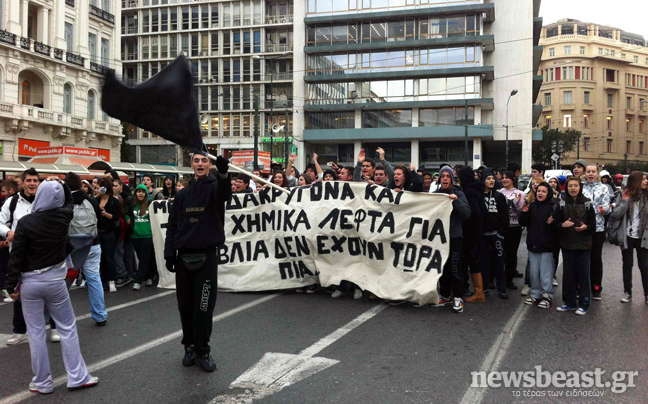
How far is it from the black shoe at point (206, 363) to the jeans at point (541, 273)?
183 inches

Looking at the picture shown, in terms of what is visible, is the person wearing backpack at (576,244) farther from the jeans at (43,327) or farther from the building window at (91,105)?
the building window at (91,105)

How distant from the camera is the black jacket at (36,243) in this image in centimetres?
418

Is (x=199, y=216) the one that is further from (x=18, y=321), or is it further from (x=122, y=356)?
(x=18, y=321)

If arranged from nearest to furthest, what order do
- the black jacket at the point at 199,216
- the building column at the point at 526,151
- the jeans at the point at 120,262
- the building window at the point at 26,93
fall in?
the black jacket at the point at 199,216, the jeans at the point at 120,262, the building window at the point at 26,93, the building column at the point at 526,151

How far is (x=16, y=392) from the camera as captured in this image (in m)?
4.15

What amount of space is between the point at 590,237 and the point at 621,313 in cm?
103

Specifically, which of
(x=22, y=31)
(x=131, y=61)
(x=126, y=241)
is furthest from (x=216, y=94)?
(x=126, y=241)

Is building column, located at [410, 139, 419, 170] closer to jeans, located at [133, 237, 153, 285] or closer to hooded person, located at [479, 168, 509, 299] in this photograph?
hooded person, located at [479, 168, 509, 299]

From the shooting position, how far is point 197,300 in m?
4.69

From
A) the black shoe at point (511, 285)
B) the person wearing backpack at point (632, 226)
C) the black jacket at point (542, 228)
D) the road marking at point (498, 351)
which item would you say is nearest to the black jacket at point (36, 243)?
the road marking at point (498, 351)

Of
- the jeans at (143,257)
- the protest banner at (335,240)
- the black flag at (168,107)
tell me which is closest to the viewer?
the black flag at (168,107)

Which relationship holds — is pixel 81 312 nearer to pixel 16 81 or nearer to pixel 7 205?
pixel 7 205

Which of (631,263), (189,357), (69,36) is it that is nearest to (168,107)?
(189,357)

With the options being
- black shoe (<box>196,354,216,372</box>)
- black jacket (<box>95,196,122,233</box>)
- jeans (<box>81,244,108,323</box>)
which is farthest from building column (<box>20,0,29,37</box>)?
→ black shoe (<box>196,354,216,372</box>)
